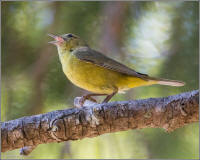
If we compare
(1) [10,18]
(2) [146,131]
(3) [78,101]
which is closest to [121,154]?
(2) [146,131]

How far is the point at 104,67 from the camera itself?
8.39ft

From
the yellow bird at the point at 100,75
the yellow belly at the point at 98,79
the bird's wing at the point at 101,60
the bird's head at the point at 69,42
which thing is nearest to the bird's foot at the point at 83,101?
the yellow bird at the point at 100,75

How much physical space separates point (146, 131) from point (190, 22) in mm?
821

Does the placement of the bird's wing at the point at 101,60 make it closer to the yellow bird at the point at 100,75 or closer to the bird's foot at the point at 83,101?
the yellow bird at the point at 100,75

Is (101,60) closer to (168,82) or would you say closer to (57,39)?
(57,39)

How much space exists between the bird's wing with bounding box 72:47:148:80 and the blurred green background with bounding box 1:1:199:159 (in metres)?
0.07

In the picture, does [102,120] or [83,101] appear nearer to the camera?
[102,120]

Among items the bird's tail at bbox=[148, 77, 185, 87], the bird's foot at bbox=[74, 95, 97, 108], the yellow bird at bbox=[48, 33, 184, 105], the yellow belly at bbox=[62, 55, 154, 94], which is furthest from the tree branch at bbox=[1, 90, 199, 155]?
the yellow belly at bbox=[62, 55, 154, 94]

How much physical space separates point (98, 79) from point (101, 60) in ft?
0.63

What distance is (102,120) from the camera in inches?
62.1

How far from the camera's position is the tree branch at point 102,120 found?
4.85 ft

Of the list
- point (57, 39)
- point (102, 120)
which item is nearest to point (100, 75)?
point (57, 39)

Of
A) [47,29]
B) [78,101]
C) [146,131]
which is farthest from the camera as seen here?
[47,29]

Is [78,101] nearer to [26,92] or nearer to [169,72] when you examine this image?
[26,92]
